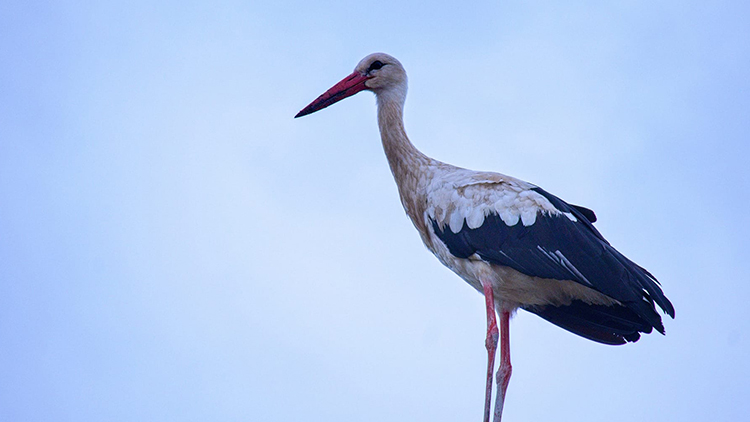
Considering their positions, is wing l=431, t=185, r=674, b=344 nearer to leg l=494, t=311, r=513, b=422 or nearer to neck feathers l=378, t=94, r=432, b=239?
neck feathers l=378, t=94, r=432, b=239

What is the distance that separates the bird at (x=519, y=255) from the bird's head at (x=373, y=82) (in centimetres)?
53

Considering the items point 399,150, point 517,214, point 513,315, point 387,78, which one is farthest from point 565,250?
point 387,78

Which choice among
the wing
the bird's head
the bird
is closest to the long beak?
the bird's head

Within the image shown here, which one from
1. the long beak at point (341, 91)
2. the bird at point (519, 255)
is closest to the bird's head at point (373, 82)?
the long beak at point (341, 91)

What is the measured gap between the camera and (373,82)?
9328 millimetres

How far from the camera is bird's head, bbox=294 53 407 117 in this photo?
9312 millimetres

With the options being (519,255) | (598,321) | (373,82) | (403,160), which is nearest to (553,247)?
(519,255)

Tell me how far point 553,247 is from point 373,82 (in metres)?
2.43

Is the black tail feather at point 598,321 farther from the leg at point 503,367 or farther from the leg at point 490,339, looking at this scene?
the leg at point 490,339

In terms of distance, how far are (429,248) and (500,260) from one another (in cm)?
84

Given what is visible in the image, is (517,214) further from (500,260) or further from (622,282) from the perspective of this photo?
(622,282)

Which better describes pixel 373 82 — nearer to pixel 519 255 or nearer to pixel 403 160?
pixel 403 160

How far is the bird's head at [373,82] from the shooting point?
9312 mm

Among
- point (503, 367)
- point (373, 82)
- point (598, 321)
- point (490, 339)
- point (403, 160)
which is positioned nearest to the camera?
point (490, 339)
